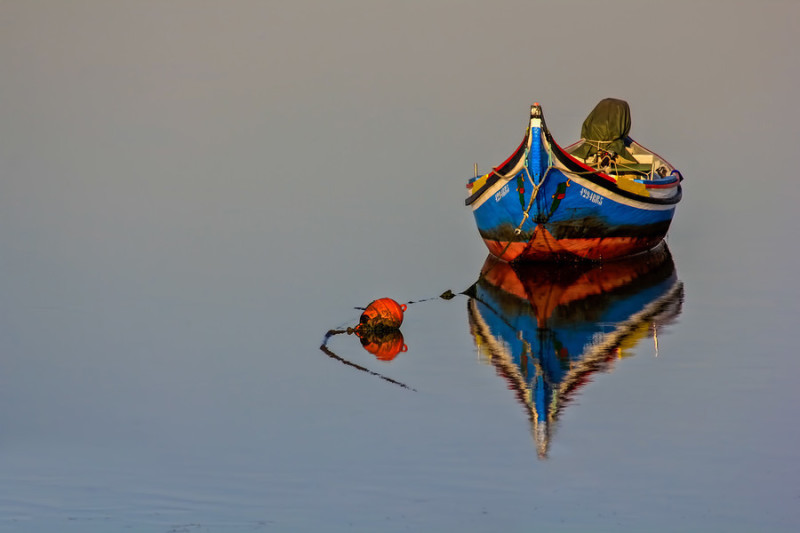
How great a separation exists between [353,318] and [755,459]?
31.7 feet

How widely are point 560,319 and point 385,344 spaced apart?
3486 mm

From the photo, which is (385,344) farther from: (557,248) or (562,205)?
(557,248)

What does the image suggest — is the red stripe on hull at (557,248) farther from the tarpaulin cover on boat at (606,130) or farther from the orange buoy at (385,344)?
the orange buoy at (385,344)

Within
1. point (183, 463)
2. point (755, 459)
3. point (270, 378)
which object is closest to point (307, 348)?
point (270, 378)

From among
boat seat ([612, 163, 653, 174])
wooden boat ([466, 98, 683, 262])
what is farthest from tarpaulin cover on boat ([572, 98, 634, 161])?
wooden boat ([466, 98, 683, 262])

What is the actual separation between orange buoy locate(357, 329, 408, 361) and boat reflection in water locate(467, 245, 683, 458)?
4.04ft

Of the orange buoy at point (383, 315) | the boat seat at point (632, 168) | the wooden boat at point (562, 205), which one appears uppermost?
the boat seat at point (632, 168)

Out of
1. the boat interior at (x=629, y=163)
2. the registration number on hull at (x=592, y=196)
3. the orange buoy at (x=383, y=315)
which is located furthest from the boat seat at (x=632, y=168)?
the orange buoy at (x=383, y=315)

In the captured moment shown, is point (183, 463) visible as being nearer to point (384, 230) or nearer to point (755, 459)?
point (755, 459)

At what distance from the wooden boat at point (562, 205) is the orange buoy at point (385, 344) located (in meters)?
6.90

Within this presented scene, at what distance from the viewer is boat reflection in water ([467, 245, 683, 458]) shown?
19938 millimetres

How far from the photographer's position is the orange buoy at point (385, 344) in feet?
72.5

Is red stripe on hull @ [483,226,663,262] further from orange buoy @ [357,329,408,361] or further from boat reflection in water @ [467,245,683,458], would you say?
orange buoy @ [357,329,408,361]

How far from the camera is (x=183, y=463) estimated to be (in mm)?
16453
